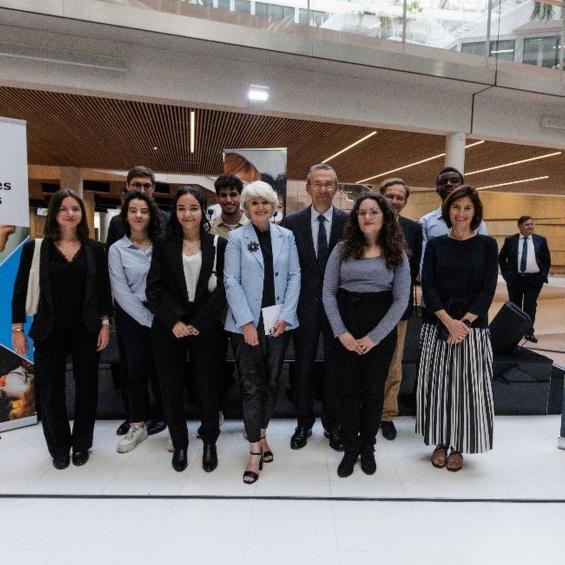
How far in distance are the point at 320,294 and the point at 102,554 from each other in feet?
5.26

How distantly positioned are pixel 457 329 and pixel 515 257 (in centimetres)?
450

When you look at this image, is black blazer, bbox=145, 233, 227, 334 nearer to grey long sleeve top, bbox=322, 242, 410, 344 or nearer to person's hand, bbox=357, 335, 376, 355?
grey long sleeve top, bbox=322, 242, 410, 344

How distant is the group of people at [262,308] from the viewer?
2297mm

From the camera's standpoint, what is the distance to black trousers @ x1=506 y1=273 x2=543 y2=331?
20.1ft

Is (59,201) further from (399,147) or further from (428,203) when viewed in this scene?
(428,203)

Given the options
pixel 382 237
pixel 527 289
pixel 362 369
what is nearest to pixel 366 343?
pixel 362 369

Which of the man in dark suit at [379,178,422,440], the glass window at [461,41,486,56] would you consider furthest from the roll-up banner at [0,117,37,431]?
the glass window at [461,41,486,56]

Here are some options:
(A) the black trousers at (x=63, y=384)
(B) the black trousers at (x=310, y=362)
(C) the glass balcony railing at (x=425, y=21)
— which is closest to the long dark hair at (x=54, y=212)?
(A) the black trousers at (x=63, y=384)

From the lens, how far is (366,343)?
89.7 inches

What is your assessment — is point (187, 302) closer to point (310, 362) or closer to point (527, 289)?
point (310, 362)

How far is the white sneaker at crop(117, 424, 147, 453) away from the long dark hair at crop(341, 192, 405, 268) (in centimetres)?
168

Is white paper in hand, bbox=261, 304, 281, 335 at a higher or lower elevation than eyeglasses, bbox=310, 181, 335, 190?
lower

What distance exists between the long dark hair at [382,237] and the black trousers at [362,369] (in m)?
0.20

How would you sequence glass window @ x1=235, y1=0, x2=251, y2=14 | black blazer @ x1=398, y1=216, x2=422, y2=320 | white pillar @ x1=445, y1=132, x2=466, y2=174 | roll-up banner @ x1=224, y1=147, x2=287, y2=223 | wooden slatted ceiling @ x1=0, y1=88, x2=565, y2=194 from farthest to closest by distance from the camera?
white pillar @ x1=445, y1=132, x2=466, y2=174 < wooden slatted ceiling @ x1=0, y1=88, x2=565, y2=194 < roll-up banner @ x1=224, y1=147, x2=287, y2=223 < glass window @ x1=235, y1=0, x2=251, y2=14 < black blazer @ x1=398, y1=216, x2=422, y2=320
